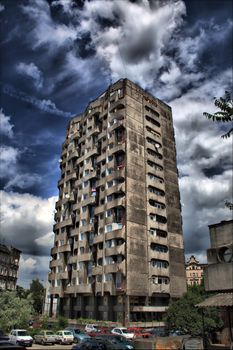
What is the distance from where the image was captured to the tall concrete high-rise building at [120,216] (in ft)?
205

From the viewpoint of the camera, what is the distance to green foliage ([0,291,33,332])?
5356 cm

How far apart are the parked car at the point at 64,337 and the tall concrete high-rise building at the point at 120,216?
1825 centimetres

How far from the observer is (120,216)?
6656 cm

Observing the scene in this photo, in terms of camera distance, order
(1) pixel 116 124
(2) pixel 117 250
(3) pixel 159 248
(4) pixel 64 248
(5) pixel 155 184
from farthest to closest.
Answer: (4) pixel 64 248 → (1) pixel 116 124 → (5) pixel 155 184 → (3) pixel 159 248 → (2) pixel 117 250

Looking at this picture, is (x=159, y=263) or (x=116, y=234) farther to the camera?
Result: (x=159, y=263)

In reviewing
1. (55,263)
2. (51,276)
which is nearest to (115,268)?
(55,263)

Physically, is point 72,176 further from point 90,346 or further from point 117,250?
point 90,346

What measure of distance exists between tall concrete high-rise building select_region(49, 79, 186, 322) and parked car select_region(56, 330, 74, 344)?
18.2 meters

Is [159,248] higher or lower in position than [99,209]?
lower

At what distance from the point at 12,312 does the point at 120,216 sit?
25262 mm

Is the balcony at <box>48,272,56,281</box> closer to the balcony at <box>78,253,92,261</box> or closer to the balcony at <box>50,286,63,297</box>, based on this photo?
the balcony at <box>50,286,63,297</box>

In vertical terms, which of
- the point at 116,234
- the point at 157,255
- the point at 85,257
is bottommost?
the point at 157,255

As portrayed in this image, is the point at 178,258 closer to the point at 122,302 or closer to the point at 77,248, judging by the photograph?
the point at 122,302

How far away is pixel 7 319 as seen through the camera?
53.8m
